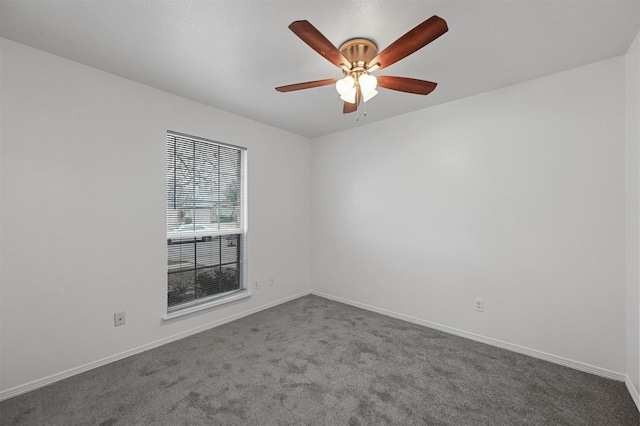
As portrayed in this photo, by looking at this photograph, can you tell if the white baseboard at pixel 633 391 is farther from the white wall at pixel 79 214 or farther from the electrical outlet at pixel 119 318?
the electrical outlet at pixel 119 318

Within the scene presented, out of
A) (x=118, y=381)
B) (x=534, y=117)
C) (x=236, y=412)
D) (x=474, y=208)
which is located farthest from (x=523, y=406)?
(x=118, y=381)

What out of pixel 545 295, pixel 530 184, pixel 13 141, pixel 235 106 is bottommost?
pixel 545 295

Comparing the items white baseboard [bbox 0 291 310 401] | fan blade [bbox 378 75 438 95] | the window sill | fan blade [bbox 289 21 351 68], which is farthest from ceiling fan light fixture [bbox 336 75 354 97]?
white baseboard [bbox 0 291 310 401]

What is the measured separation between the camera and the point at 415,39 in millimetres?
1453

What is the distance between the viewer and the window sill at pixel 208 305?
2.80m

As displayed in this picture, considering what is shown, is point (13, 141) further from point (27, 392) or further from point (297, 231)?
point (297, 231)

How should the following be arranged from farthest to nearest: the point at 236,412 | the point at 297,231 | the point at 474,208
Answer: the point at 297,231 → the point at 474,208 → the point at 236,412

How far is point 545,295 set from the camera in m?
2.44

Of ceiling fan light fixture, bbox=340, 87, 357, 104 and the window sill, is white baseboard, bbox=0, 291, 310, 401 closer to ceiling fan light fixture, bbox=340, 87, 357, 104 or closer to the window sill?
the window sill

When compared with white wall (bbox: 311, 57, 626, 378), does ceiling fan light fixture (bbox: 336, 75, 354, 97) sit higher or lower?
higher

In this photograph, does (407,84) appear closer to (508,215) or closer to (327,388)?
(508,215)

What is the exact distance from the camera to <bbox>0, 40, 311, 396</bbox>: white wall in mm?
1985

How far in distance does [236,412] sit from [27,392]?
157cm

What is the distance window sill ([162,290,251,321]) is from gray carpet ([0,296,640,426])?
0.27 m
